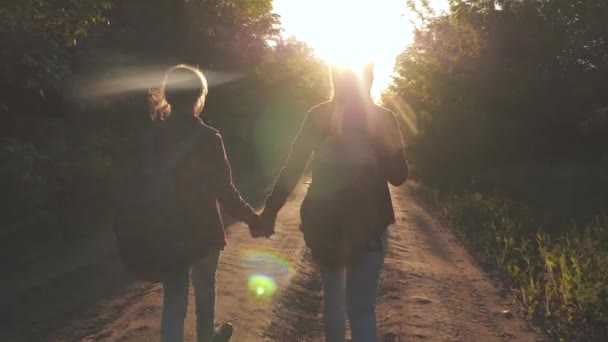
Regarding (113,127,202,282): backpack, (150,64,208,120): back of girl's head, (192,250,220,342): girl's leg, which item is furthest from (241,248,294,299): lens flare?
(150,64,208,120): back of girl's head

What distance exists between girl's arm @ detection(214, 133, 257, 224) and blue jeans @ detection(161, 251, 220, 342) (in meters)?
0.31

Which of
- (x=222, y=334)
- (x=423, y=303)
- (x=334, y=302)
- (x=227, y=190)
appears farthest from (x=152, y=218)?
(x=423, y=303)

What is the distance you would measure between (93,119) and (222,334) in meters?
10.8

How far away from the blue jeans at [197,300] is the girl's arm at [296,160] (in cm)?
48

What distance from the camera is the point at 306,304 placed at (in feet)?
21.5

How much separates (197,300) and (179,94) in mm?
1299

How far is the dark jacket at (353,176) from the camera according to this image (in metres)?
3.43

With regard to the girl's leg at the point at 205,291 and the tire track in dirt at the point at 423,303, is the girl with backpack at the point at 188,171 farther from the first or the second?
the tire track in dirt at the point at 423,303

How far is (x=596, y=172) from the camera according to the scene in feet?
52.4

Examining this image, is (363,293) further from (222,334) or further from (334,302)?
(222,334)

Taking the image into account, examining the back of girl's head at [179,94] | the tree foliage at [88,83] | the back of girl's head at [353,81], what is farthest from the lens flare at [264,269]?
the back of girl's head at [353,81]

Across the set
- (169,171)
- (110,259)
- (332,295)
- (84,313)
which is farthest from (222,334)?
(110,259)

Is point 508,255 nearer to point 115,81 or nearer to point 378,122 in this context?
point 378,122

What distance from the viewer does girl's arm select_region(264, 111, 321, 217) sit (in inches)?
140
